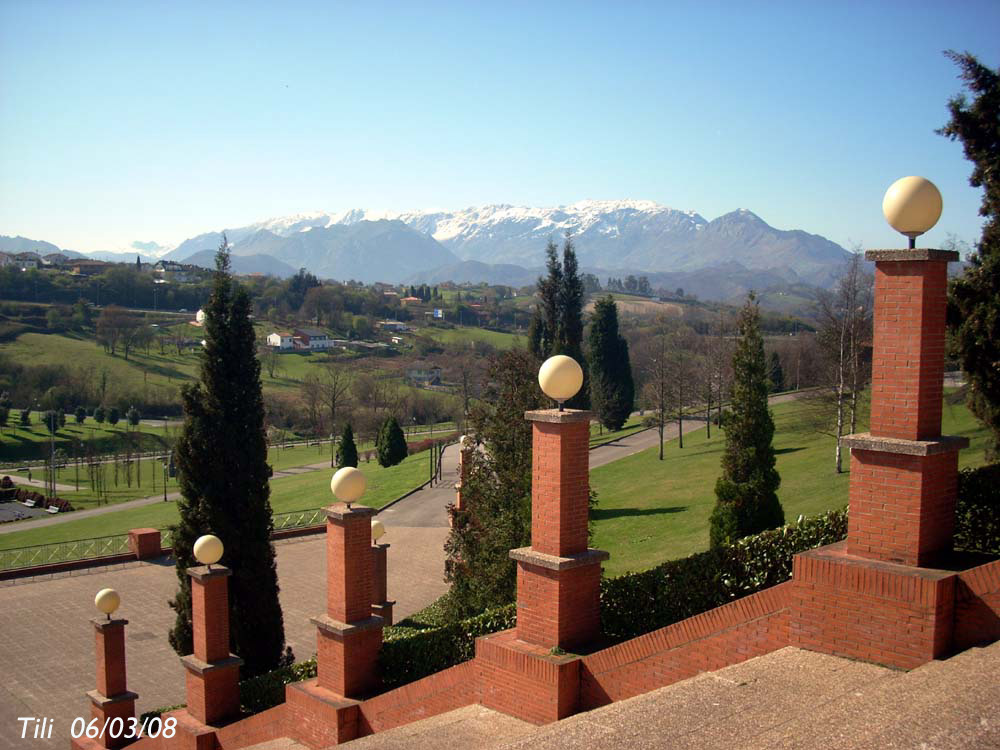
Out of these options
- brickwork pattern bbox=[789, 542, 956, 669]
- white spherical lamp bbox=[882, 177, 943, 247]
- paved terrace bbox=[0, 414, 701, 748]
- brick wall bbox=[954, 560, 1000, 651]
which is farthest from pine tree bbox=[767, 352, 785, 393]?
brick wall bbox=[954, 560, 1000, 651]

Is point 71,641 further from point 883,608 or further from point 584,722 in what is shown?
point 883,608

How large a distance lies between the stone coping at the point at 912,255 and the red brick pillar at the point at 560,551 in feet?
8.35

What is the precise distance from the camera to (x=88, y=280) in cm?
11050

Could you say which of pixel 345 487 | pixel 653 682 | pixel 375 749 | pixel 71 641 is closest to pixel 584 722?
pixel 653 682

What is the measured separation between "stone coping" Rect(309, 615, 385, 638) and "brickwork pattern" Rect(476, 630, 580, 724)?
1965 millimetres

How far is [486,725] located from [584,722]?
146 centimetres

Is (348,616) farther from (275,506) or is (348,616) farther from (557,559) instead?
(275,506)

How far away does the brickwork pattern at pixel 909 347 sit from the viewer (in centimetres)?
553

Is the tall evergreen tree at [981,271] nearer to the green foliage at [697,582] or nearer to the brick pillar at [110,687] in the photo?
the green foliage at [697,582]

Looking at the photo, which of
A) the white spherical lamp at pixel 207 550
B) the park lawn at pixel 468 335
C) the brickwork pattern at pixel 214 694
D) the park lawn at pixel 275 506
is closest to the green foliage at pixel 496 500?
the brickwork pattern at pixel 214 694

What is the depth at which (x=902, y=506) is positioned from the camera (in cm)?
549

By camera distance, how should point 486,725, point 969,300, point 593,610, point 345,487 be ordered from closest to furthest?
1. point 486,725
2. point 593,610
3. point 345,487
4. point 969,300

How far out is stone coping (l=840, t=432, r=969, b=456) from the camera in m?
5.38

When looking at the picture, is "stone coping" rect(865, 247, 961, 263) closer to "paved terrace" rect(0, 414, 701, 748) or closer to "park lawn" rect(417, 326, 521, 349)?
→ "paved terrace" rect(0, 414, 701, 748)
